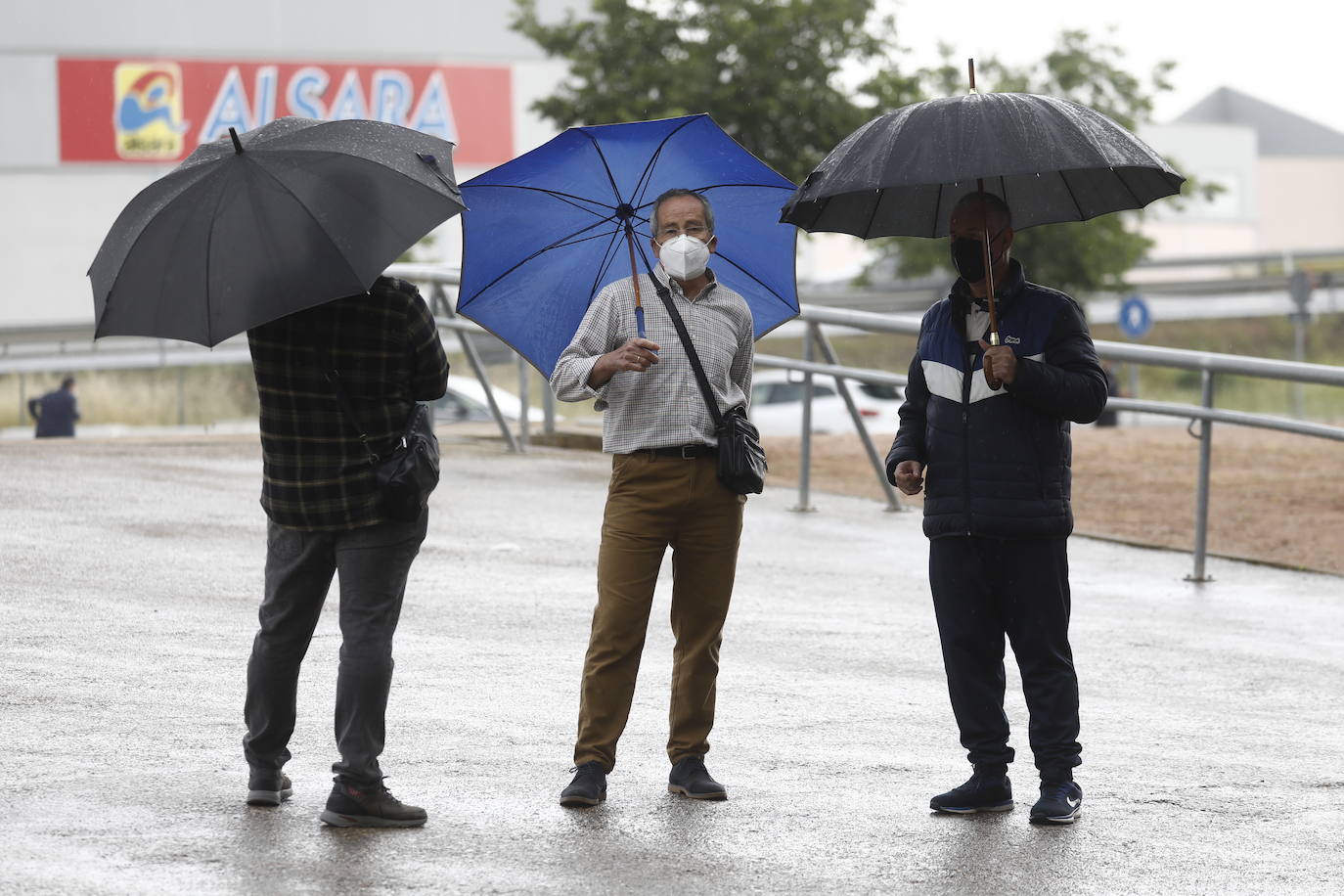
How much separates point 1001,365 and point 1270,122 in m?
91.9

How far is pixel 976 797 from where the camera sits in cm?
504

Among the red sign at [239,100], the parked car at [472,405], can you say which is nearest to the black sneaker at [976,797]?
the parked car at [472,405]

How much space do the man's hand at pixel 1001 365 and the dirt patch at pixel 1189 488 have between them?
230 inches

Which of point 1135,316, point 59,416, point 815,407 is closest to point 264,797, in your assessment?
point 815,407

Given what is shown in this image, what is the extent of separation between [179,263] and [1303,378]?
6.31 m

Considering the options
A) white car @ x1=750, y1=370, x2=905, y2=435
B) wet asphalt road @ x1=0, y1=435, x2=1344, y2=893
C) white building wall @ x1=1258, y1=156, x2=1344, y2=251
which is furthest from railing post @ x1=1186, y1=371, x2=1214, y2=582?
white building wall @ x1=1258, y1=156, x2=1344, y2=251

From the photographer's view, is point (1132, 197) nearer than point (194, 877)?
No

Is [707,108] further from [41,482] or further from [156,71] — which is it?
[156,71]

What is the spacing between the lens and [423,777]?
5223 mm

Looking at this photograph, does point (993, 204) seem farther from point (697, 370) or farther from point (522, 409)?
point (522, 409)

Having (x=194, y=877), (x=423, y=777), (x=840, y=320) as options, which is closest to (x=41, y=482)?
(x=840, y=320)

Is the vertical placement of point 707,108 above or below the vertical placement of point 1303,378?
above

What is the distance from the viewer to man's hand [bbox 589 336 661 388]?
16.1ft

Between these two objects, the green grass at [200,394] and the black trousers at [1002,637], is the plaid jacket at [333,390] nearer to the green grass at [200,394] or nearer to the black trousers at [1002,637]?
the black trousers at [1002,637]
